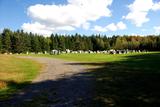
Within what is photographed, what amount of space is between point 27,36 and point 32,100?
118632mm

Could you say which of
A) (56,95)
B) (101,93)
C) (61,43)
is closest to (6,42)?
(61,43)

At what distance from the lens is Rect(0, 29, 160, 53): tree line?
12281 cm

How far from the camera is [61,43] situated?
14775 cm

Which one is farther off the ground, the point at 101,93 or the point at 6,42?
the point at 6,42

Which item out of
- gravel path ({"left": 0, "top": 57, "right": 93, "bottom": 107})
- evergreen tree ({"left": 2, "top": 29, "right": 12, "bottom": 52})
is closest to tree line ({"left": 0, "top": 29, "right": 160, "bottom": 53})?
evergreen tree ({"left": 2, "top": 29, "right": 12, "bottom": 52})

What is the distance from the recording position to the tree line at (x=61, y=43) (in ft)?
403

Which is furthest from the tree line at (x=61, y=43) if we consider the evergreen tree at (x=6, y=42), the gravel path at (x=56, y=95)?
the gravel path at (x=56, y=95)

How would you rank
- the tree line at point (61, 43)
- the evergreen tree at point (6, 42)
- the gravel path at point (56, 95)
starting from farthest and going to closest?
the tree line at point (61, 43), the evergreen tree at point (6, 42), the gravel path at point (56, 95)

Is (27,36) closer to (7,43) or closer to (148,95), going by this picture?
(7,43)

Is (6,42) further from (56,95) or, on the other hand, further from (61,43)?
(56,95)

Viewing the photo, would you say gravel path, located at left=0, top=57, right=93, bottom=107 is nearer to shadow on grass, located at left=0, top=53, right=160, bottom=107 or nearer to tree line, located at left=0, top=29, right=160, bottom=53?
shadow on grass, located at left=0, top=53, right=160, bottom=107

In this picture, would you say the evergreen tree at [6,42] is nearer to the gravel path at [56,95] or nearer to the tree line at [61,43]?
the tree line at [61,43]

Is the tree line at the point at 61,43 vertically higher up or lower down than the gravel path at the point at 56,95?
higher up

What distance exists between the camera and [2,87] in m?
20.4
